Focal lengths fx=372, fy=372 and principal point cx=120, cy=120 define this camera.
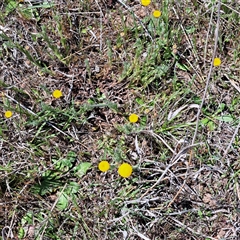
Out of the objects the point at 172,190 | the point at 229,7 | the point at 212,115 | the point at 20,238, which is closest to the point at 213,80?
the point at 212,115

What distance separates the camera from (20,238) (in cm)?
199

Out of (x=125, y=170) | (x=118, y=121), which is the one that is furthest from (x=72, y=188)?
(x=118, y=121)

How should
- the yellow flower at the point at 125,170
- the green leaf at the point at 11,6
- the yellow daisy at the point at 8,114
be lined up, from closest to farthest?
the yellow flower at the point at 125,170 → the yellow daisy at the point at 8,114 → the green leaf at the point at 11,6

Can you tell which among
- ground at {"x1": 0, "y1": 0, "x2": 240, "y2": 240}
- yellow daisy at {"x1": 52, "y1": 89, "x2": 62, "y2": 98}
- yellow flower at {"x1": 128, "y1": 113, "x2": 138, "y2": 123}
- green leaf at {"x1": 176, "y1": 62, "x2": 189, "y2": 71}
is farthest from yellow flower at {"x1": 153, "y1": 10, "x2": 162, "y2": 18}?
yellow daisy at {"x1": 52, "y1": 89, "x2": 62, "y2": 98}

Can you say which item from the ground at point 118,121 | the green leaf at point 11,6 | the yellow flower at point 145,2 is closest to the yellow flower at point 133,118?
the ground at point 118,121

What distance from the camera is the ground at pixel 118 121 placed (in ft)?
6.43

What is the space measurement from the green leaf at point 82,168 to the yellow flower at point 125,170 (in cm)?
25

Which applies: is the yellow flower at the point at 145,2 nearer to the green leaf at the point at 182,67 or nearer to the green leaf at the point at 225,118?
the green leaf at the point at 182,67

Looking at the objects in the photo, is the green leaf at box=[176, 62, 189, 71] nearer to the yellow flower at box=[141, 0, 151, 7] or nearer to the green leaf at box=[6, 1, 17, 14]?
the yellow flower at box=[141, 0, 151, 7]

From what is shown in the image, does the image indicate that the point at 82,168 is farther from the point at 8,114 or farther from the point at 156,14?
the point at 156,14

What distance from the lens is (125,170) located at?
1943 millimetres

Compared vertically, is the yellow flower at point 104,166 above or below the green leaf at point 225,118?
below

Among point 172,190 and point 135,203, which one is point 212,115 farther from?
point 135,203

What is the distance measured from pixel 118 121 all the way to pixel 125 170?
1.32 ft
